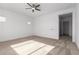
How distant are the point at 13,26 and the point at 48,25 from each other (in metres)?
3.54

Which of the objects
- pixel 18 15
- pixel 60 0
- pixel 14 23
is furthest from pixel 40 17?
pixel 60 0

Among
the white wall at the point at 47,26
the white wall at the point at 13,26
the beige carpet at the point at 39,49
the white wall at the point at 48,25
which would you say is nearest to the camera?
the beige carpet at the point at 39,49

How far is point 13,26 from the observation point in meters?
5.09

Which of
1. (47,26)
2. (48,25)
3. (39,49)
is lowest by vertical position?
(39,49)

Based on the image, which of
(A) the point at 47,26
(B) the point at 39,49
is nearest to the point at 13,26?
(A) the point at 47,26

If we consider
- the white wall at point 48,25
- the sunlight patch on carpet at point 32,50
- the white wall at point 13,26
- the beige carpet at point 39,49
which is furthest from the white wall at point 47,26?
the sunlight patch on carpet at point 32,50

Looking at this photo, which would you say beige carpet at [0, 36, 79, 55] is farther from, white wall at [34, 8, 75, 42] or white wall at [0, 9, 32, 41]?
white wall at [34, 8, 75, 42]

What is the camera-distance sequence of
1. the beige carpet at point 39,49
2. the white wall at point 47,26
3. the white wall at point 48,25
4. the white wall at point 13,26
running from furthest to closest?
the white wall at point 47,26, the white wall at point 48,25, the white wall at point 13,26, the beige carpet at point 39,49

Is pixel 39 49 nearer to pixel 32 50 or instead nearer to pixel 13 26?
pixel 32 50

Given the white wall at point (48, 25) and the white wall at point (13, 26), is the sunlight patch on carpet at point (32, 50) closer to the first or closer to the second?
the white wall at point (13, 26)

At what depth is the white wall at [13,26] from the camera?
4399 mm

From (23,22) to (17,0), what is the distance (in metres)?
3.34

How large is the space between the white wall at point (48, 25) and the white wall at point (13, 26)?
141 centimetres

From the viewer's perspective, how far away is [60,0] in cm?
289
